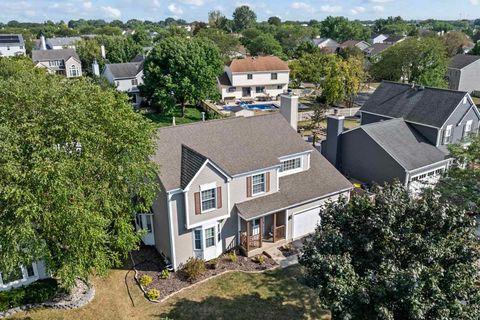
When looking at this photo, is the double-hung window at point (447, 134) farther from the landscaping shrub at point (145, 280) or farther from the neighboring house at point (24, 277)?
the neighboring house at point (24, 277)

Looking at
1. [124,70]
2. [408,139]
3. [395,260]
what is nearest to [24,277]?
[395,260]

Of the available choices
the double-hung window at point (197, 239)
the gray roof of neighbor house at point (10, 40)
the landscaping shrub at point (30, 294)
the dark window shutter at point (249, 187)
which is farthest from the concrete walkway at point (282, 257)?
the gray roof of neighbor house at point (10, 40)

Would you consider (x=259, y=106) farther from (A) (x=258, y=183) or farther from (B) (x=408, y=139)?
(A) (x=258, y=183)

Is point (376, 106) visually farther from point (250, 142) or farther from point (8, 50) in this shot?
point (8, 50)

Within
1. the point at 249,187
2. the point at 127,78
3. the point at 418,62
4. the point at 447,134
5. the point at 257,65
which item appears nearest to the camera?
the point at 249,187

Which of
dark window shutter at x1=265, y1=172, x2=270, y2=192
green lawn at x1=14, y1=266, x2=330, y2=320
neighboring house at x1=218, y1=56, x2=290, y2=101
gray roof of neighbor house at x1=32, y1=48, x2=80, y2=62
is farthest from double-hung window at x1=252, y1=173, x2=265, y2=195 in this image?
gray roof of neighbor house at x1=32, y1=48, x2=80, y2=62

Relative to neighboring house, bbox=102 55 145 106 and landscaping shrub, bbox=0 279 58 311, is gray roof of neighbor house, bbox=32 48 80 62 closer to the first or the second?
neighboring house, bbox=102 55 145 106

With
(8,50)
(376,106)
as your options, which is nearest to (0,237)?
(376,106)
